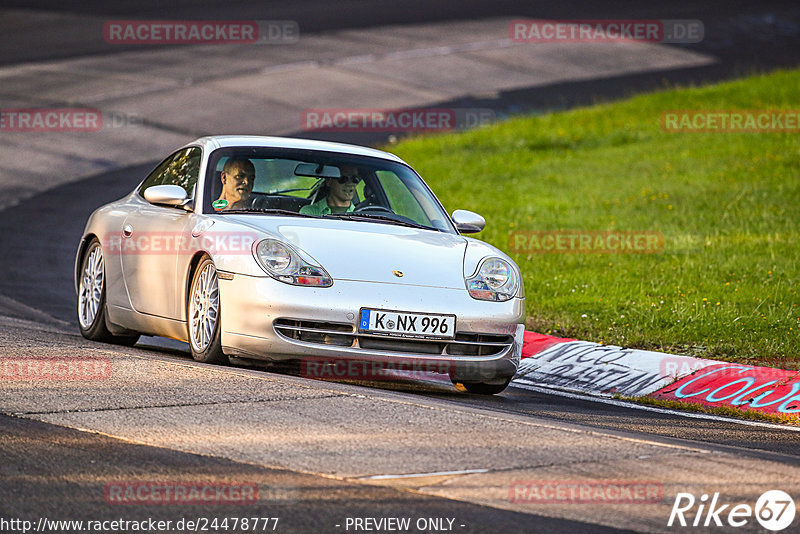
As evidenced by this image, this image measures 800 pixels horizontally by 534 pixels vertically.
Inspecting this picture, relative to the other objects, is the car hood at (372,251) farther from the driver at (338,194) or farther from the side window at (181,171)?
the side window at (181,171)

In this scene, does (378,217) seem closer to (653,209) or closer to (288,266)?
(288,266)

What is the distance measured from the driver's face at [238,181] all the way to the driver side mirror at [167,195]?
0.28m

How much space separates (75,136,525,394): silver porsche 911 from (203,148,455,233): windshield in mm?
10

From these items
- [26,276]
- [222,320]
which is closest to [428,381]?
[222,320]

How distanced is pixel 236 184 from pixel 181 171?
0.79 metres

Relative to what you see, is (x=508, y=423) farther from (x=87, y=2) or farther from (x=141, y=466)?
(x=87, y=2)

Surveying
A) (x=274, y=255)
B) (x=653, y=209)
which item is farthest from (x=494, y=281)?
(x=653, y=209)

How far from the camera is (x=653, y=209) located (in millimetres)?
16719

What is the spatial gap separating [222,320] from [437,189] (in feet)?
37.4

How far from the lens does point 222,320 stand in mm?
7555

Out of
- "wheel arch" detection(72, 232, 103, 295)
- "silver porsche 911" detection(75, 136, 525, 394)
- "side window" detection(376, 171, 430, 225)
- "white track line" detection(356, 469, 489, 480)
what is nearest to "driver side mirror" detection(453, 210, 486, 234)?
"silver porsche 911" detection(75, 136, 525, 394)

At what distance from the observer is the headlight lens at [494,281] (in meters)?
7.72

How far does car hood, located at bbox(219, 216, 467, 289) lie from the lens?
7.48 m

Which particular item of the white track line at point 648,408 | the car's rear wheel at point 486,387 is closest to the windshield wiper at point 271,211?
the car's rear wheel at point 486,387
